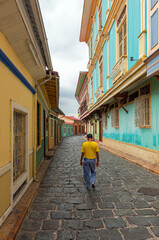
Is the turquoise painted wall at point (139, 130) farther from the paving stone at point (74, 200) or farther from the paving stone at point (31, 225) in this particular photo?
the paving stone at point (31, 225)

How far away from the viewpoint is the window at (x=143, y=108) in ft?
23.2

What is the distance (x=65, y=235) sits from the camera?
7.89ft

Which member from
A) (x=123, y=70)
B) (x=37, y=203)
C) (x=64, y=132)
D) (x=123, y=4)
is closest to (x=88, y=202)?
(x=37, y=203)

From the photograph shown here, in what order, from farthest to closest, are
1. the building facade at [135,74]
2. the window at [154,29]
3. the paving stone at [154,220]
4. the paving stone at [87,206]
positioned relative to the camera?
the building facade at [135,74] < the window at [154,29] < the paving stone at [87,206] < the paving stone at [154,220]

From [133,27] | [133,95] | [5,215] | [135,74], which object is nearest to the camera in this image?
[5,215]

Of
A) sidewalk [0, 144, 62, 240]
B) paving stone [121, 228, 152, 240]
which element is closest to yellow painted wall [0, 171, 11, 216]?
sidewalk [0, 144, 62, 240]

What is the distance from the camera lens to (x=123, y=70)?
8.64 meters

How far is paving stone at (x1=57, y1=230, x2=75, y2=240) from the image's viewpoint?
234 centimetres

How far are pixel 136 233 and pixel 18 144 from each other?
9.47 ft

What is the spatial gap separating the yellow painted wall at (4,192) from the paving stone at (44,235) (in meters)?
0.65

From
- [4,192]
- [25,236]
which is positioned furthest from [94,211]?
[4,192]

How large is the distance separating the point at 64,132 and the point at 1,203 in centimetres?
3901

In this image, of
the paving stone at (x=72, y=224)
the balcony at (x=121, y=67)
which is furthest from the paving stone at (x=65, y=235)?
the balcony at (x=121, y=67)

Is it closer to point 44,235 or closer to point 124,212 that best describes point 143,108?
point 124,212
